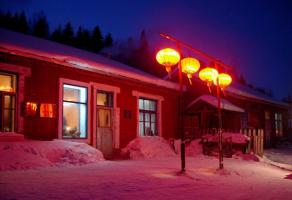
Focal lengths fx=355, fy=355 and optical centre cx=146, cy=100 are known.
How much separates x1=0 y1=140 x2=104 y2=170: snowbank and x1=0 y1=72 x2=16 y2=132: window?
0.92m

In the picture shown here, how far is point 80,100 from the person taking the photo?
13797 millimetres

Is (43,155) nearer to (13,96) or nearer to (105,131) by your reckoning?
(13,96)

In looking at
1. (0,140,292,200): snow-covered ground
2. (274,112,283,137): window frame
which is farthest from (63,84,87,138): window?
(274,112,283,137): window frame

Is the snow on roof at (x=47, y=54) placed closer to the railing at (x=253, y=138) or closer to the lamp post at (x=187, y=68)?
the lamp post at (x=187, y=68)

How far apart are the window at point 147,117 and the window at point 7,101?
6945mm

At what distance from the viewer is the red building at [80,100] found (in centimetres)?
1141

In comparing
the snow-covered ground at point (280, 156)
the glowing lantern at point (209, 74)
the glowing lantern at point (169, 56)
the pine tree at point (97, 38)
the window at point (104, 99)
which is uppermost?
the pine tree at point (97, 38)

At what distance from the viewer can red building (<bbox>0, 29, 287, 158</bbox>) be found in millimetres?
11406

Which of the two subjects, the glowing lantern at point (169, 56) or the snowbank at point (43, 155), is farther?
the glowing lantern at point (169, 56)

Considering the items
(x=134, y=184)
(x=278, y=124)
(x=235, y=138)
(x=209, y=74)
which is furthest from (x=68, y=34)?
(x=134, y=184)

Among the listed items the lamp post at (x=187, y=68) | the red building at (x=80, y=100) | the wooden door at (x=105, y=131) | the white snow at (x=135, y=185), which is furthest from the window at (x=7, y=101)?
the lamp post at (x=187, y=68)

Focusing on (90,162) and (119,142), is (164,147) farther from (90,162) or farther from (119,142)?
(90,162)

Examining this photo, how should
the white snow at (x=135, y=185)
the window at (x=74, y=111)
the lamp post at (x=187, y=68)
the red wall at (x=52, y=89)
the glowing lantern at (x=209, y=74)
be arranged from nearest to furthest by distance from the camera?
the white snow at (x=135, y=185), the lamp post at (x=187, y=68), the red wall at (x=52, y=89), the glowing lantern at (x=209, y=74), the window at (x=74, y=111)

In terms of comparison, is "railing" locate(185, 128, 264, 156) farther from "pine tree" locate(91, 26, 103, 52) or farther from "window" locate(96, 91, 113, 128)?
"pine tree" locate(91, 26, 103, 52)
